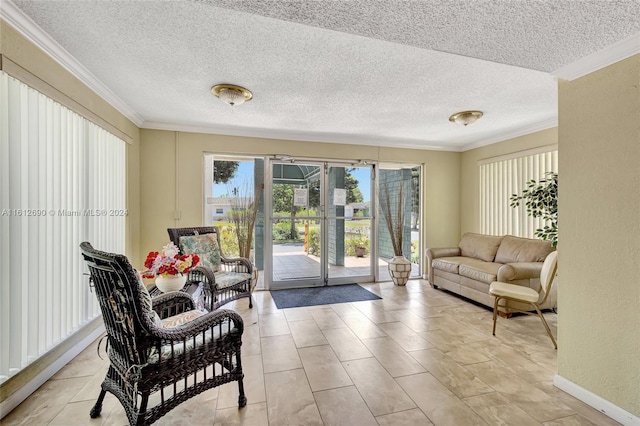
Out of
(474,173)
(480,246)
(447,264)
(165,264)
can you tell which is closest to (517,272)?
(447,264)

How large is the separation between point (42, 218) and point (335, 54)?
8.14 ft

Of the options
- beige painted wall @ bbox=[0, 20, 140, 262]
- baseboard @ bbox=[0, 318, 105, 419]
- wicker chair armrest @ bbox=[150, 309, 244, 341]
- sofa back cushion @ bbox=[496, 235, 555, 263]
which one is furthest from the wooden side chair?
beige painted wall @ bbox=[0, 20, 140, 262]

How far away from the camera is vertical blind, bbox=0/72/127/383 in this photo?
178 centimetres

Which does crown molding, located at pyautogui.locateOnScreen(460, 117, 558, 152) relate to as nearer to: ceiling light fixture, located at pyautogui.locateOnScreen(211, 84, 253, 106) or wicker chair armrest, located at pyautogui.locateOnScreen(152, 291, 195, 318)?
ceiling light fixture, located at pyautogui.locateOnScreen(211, 84, 253, 106)

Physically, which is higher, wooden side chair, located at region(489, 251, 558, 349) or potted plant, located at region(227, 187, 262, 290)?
potted plant, located at region(227, 187, 262, 290)

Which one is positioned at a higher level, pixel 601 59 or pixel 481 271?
pixel 601 59

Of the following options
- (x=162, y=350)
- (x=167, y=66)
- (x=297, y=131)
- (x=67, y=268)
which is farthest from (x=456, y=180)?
(x=67, y=268)

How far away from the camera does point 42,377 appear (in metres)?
2.04

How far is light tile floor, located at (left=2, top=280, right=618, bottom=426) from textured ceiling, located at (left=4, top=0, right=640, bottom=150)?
2240mm

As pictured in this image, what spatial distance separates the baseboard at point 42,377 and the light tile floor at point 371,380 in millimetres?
43

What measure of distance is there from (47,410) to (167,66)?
8.44 feet

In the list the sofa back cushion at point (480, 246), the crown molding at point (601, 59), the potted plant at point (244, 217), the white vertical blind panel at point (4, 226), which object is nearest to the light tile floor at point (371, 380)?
the white vertical blind panel at point (4, 226)

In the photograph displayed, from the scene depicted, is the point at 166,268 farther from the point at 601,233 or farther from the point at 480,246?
the point at 480,246

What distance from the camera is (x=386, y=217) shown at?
16.1ft
